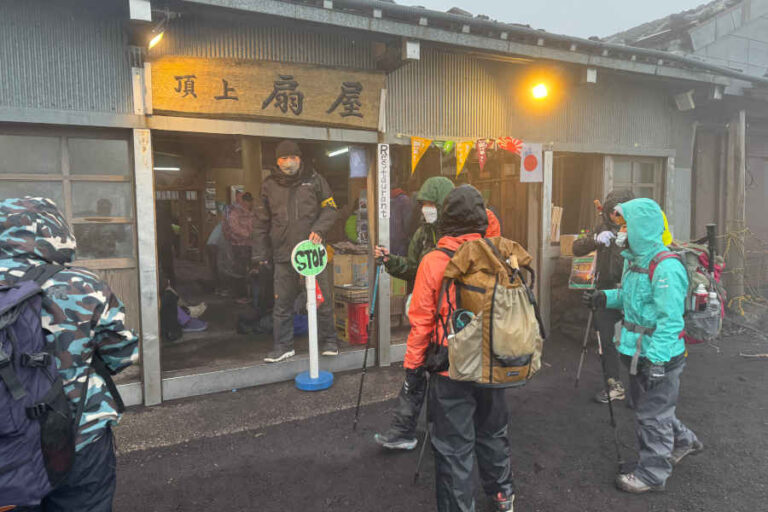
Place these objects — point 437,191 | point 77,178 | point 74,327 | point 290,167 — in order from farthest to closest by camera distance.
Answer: point 290,167, point 77,178, point 437,191, point 74,327

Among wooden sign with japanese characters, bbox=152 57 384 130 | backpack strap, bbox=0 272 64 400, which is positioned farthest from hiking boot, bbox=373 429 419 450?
wooden sign with japanese characters, bbox=152 57 384 130

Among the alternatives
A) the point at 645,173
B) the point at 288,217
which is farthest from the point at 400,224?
the point at 645,173

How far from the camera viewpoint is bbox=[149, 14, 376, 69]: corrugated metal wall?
4949 millimetres

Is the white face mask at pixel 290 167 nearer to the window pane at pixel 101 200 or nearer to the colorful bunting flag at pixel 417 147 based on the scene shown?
the colorful bunting flag at pixel 417 147

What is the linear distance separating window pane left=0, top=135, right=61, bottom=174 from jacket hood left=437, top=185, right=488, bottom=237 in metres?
4.12

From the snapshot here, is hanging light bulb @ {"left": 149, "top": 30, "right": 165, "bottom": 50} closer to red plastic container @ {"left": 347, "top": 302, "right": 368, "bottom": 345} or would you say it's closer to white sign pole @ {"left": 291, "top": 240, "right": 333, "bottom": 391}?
white sign pole @ {"left": 291, "top": 240, "right": 333, "bottom": 391}

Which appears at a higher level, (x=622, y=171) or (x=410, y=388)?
(x=622, y=171)

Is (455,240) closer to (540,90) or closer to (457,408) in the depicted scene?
(457,408)

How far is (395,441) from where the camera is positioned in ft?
13.6

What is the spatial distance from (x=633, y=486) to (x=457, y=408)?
5.88 feet

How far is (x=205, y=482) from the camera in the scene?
371cm

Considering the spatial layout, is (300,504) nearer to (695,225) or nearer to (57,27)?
(57,27)

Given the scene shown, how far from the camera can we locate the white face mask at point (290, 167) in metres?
5.80

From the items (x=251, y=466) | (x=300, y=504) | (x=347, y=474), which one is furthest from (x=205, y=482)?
(x=347, y=474)
